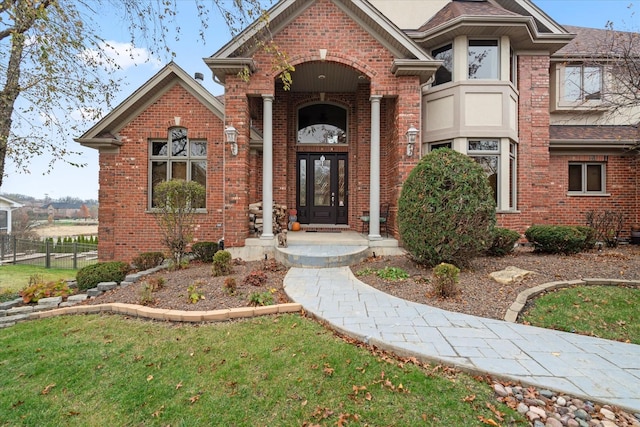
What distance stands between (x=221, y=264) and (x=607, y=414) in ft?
17.9

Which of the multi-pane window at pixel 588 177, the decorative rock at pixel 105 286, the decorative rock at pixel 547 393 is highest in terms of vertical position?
the multi-pane window at pixel 588 177

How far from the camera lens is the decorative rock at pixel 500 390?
244 centimetres

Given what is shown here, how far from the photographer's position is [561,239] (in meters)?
6.93

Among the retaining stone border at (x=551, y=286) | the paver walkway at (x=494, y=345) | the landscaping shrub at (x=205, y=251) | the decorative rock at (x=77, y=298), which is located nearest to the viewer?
the paver walkway at (x=494, y=345)

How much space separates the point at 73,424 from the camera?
245cm

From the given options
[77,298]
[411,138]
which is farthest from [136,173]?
[411,138]

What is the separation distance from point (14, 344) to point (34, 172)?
465cm

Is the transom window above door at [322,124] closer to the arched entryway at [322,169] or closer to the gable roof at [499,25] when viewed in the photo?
the arched entryway at [322,169]

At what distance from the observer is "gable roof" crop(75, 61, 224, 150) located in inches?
332

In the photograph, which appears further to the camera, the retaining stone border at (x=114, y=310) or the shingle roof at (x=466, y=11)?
the shingle roof at (x=466, y=11)

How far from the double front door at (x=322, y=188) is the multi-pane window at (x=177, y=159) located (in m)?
3.06

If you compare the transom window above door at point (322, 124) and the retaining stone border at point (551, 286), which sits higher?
the transom window above door at point (322, 124)

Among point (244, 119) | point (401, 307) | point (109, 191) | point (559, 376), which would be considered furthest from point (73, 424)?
point (109, 191)

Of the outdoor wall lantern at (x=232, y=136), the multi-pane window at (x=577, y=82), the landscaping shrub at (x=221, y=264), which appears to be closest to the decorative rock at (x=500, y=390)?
the landscaping shrub at (x=221, y=264)
